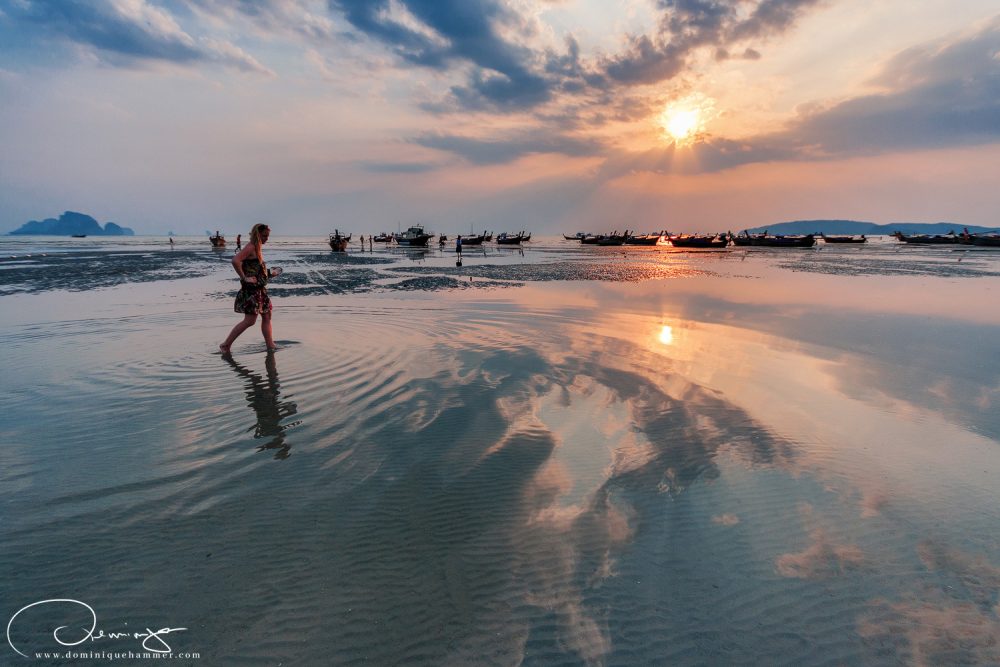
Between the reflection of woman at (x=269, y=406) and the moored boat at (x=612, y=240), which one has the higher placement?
the moored boat at (x=612, y=240)

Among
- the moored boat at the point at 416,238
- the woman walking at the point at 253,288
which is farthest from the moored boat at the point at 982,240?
the woman walking at the point at 253,288

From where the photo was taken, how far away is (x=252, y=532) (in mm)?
3428

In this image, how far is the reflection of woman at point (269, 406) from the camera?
497 centimetres

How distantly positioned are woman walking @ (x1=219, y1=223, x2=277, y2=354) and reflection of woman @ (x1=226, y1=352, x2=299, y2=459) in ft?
2.81

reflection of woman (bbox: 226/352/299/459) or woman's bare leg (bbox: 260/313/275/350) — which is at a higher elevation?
woman's bare leg (bbox: 260/313/275/350)

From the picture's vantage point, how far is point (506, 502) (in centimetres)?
396

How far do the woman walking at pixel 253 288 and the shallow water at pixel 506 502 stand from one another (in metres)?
0.49

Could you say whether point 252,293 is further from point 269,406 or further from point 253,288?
point 269,406

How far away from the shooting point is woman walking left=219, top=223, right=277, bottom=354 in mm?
8281
